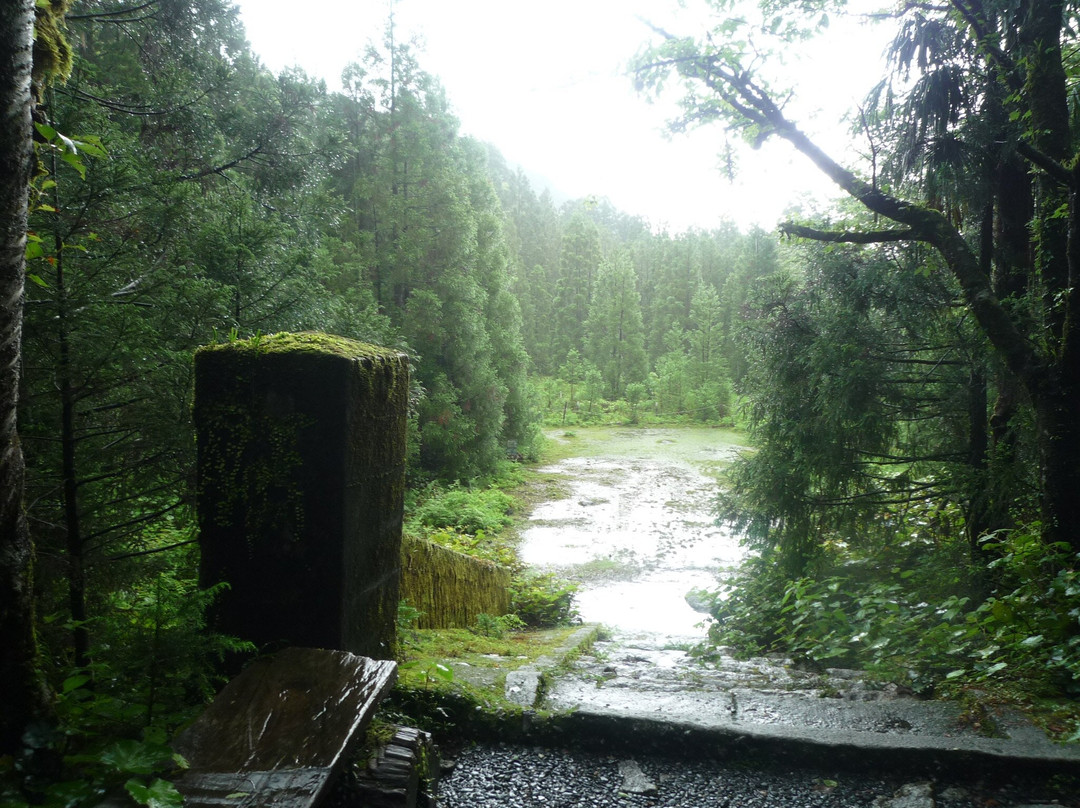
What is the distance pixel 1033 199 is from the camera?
4781mm

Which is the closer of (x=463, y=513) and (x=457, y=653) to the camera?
(x=457, y=653)

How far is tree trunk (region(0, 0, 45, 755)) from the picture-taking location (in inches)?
61.3

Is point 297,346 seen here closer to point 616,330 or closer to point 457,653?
point 457,653

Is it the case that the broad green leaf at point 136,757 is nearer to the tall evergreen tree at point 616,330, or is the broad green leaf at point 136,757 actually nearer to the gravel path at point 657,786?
the gravel path at point 657,786

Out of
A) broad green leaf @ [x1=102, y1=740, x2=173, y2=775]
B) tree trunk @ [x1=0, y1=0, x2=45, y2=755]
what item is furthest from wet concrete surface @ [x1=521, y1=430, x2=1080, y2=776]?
tree trunk @ [x1=0, y1=0, x2=45, y2=755]

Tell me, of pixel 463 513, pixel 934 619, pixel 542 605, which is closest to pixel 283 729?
pixel 934 619

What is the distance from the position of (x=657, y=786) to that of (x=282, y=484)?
71.5 inches

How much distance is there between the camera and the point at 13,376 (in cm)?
163

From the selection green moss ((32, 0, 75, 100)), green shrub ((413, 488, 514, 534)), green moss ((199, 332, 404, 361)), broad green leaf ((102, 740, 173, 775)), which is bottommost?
green shrub ((413, 488, 514, 534))

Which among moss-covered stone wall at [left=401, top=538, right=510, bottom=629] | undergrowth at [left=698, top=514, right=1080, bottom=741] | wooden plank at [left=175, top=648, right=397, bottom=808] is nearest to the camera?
wooden plank at [left=175, top=648, right=397, bottom=808]

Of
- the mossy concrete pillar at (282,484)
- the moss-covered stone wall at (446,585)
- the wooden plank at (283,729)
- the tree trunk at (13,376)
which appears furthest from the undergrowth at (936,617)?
the tree trunk at (13,376)

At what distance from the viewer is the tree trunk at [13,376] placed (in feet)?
5.11

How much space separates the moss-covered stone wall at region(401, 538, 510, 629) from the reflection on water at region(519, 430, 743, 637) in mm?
1818

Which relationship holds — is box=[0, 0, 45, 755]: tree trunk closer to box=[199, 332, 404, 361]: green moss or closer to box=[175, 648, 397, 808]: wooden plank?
box=[175, 648, 397, 808]: wooden plank
